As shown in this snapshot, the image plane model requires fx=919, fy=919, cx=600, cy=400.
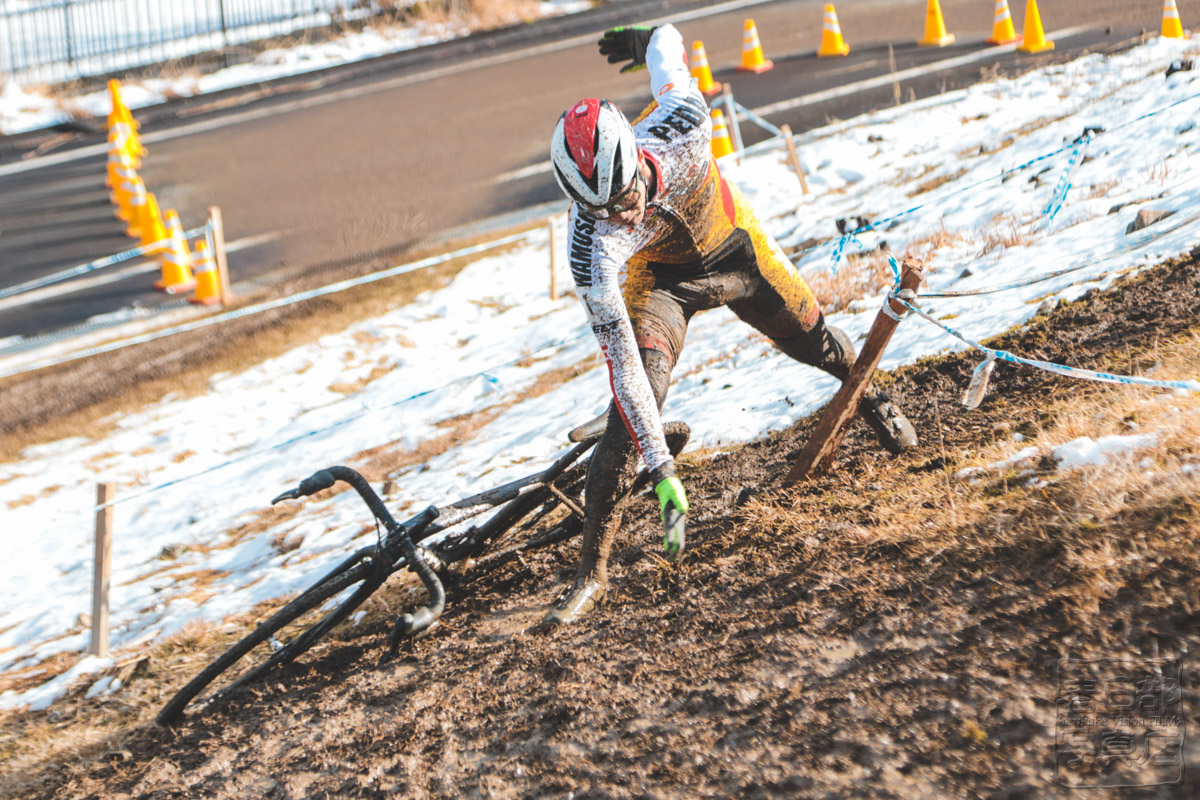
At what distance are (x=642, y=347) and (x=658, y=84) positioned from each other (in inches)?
51.3

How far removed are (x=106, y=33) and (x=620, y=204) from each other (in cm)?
1748

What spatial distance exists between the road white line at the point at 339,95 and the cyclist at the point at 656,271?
12316 mm

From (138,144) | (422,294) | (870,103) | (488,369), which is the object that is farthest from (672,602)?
(138,144)

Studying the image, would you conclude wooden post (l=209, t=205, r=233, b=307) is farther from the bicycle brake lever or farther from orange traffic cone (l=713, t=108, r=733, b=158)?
the bicycle brake lever

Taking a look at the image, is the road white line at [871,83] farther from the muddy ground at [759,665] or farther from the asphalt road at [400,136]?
the muddy ground at [759,665]

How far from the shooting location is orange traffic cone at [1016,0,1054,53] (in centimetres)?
1352

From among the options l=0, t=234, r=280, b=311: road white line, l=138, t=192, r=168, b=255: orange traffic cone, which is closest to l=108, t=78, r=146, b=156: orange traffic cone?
l=138, t=192, r=168, b=255: orange traffic cone

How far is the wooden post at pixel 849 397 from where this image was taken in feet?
14.1

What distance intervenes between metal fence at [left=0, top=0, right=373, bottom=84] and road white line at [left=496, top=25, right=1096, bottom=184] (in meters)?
8.42

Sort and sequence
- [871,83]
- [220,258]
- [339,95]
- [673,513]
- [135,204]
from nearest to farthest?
[673,513]
[220,258]
[135,204]
[871,83]
[339,95]

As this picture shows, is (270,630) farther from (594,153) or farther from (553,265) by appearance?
(553,265)

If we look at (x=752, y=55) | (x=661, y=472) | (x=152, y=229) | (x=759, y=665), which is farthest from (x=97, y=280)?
(x=759, y=665)

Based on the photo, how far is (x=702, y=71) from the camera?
1349 centimetres

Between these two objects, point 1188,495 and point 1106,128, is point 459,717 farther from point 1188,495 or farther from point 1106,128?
point 1106,128
